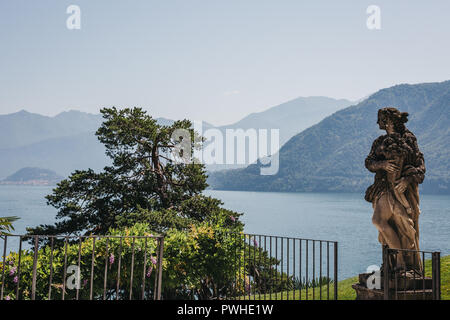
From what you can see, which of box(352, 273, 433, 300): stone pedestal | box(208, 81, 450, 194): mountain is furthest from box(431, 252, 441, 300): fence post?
box(208, 81, 450, 194): mountain

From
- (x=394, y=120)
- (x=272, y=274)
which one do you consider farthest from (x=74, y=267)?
(x=272, y=274)

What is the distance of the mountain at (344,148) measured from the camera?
147 meters

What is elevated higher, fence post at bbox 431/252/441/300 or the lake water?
fence post at bbox 431/252/441/300

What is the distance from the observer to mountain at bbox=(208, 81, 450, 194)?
14700cm

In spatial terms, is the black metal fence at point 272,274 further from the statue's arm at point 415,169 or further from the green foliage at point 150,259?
the statue's arm at point 415,169

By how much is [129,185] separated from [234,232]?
32.1 ft

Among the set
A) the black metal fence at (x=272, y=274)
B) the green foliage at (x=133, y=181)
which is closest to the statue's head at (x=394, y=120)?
the black metal fence at (x=272, y=274)

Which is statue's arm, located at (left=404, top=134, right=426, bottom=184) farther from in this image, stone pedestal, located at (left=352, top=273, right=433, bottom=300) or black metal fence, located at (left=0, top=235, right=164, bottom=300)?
black metal fence, located at (left=0, top=235, right=164, bottom=300)

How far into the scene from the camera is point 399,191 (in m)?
6.50

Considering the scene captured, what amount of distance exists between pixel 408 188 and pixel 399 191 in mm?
167

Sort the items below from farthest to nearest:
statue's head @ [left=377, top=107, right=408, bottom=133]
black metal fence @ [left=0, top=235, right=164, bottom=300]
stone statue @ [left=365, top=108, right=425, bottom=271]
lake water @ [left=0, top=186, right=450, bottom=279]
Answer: lake water @ [left=0, top=186, right=450, bottom=279], black metal fence @ [left=0, top=235, right=164, bottom=300], statue's head @ [left=377, top=107, right=408, bottom=133], stone statue @ [left=365, top=108, right=425, bottom=271]

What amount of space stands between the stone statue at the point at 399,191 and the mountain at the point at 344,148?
134109 mm

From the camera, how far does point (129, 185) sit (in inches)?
723

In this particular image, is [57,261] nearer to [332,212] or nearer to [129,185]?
[129,185]
